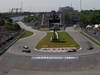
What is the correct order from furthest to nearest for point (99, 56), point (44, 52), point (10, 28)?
point (10, 28) < point (44, 52) < point (99, 56)

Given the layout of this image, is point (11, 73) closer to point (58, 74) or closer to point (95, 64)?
point (58, 74)

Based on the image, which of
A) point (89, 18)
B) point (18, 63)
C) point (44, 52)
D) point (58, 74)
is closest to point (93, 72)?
point (58, 74)

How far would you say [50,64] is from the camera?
3522 cm

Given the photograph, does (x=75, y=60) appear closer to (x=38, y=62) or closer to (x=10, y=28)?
(x=38, y=62)

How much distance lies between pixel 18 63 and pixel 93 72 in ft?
31.4

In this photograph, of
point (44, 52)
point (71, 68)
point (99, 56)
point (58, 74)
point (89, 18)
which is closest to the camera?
point (58, 74)

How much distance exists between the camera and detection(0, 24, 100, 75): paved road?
102 feet

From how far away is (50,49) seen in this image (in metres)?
48.2

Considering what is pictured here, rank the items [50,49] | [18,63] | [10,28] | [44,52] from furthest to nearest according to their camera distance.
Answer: [10,28] → [50,49] → [44,52] → [18,63]

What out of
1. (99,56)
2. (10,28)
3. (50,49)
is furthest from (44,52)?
(10,28)

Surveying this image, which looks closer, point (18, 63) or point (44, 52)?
point (18, 63)

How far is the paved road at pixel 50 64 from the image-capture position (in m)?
31.1

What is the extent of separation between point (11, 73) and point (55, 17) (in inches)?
3429

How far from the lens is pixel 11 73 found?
3036 cm
